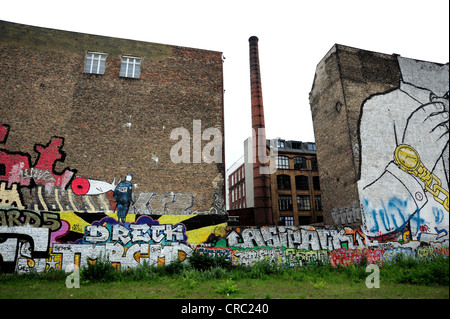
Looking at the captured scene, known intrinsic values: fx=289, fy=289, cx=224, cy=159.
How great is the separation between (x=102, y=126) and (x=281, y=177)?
76.5 feet

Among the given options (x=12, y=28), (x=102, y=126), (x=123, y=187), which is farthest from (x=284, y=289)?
(x=12, y=28)

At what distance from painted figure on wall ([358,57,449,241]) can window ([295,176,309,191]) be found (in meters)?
17.7

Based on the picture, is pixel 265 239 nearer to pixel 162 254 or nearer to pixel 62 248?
pixel 162 254

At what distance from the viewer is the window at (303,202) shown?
105ft

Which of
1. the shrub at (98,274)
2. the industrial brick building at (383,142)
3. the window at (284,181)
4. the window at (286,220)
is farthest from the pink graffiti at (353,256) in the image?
the window at (284,181)

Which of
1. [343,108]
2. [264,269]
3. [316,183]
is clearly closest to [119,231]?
[264,269]

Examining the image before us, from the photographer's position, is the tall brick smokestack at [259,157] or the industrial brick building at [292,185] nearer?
the tall brick smokestack at [259,157]

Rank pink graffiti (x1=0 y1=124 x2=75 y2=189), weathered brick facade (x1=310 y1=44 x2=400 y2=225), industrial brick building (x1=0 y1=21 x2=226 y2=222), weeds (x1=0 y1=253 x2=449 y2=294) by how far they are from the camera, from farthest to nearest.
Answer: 1. weathered brick facade (x1=310 y1=44 x2=400 y2=225)
2. industrial brick building (x1=0 y1=21 x2=226 y2=222)
3. pink graffiti (x1=0 y1=124 x2=75 y2=189)
4. weeds (x1=0 y1=253 x2=449 y2=294)

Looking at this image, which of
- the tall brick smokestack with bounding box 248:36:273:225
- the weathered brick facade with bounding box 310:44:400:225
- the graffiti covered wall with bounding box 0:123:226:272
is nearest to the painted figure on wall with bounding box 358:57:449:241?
the weathered brick facade with bounding box 310:44:400:225

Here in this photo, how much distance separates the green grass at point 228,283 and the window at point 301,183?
69.4ft

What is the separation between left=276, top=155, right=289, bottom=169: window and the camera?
1310 inches

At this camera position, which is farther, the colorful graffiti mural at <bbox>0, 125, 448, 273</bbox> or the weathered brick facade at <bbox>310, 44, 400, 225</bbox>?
the weathered brick facade at <bbox>310, 44, 400, 225</bbox>

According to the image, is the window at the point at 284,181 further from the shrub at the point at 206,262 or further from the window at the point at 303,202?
the shrub at the point at 206,262

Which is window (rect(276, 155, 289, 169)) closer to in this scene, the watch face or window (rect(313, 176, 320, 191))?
window (rect(313, 176, 320, 191))
